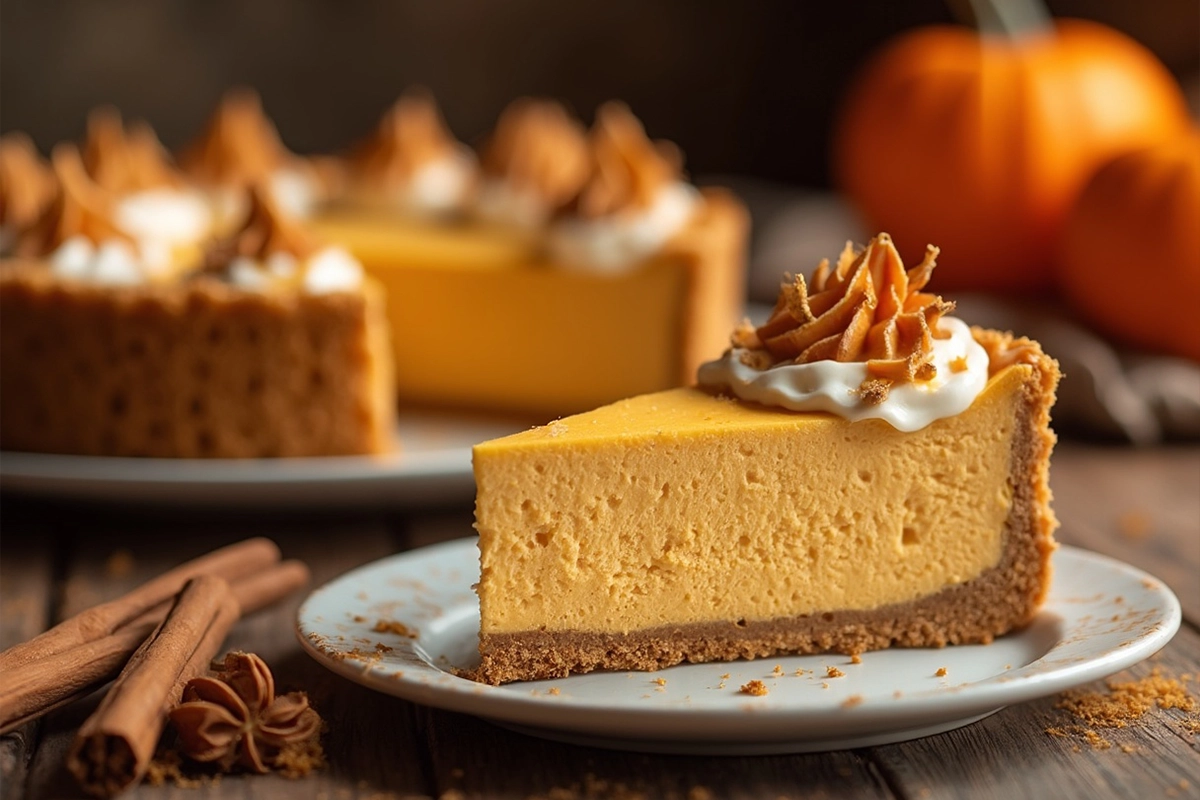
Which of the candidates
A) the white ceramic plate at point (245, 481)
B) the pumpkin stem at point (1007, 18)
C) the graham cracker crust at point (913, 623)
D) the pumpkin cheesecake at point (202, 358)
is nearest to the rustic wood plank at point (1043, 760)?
the graham cracker crust at point (913, 623)

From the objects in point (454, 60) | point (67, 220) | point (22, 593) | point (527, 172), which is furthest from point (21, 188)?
point (454, 60)

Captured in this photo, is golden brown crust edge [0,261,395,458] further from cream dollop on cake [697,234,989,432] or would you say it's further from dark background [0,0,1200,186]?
dark background [0,0,1200,186]

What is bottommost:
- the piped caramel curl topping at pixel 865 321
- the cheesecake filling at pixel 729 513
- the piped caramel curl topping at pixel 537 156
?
the cheesecake filling at pixel 729 513

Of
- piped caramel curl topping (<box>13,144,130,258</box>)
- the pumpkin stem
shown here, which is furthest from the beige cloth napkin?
piped caramel curl topping (<box>13,144,130,258</box>)

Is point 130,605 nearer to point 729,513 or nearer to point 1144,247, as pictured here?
point 729,513

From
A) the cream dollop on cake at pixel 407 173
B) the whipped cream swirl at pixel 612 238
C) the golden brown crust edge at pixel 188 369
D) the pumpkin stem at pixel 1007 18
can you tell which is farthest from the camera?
the pumpkin stem at pixel 1007 18

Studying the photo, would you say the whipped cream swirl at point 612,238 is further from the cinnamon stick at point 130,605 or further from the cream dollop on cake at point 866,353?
the cream dollop on cake at point 866,353
